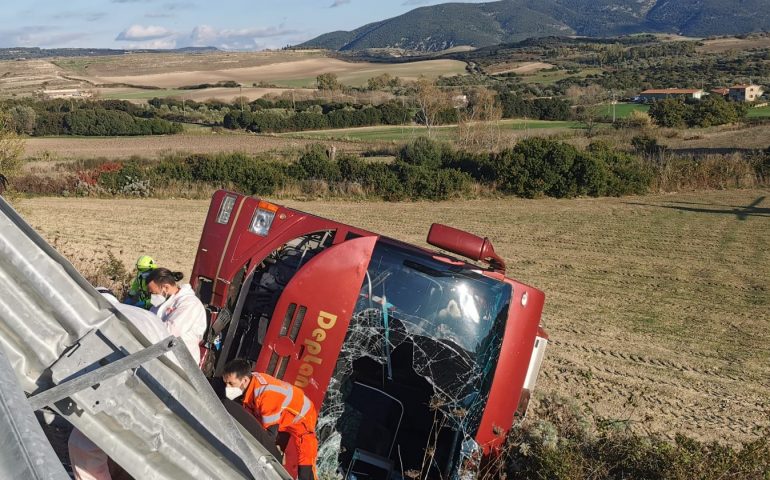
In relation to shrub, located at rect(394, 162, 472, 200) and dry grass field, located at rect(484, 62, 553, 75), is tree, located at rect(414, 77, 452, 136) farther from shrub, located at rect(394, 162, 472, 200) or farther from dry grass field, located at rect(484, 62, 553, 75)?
dry grass field, located at rect(484, 62, 553, 75)

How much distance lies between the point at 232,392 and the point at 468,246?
179 centimetres

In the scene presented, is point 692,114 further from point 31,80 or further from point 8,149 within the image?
point 31,80

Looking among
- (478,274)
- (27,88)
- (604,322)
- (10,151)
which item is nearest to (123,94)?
(27,88)

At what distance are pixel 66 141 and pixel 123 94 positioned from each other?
3410cm

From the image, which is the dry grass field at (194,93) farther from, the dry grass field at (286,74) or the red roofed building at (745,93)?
the red roofed building at (745,93)

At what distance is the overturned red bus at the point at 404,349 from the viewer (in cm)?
484

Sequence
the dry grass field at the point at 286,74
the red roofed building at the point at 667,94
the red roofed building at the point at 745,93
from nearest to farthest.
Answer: the red roofed building at the point at 745,93
the red roofed building at the point at 667,94
the dry grass field at the point at 286,74

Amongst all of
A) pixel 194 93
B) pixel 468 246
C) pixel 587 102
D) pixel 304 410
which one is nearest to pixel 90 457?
pixel 304 410

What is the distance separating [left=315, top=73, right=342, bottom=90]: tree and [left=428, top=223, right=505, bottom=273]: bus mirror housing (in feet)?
259

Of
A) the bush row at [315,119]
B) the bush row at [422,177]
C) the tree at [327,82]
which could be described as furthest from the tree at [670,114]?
the tree at [327,82]

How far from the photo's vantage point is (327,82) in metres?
87.3

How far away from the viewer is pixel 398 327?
494 cm

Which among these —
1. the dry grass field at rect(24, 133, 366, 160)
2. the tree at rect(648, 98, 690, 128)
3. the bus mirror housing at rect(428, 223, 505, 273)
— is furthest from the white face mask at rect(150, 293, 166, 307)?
the tree at rect(648, 98, 690, 128)

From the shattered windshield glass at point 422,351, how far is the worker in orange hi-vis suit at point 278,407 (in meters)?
0.49
